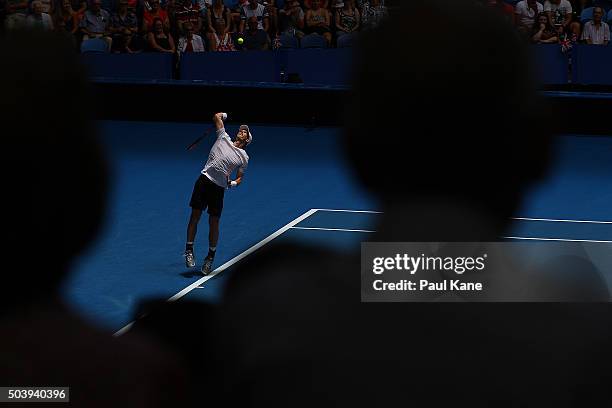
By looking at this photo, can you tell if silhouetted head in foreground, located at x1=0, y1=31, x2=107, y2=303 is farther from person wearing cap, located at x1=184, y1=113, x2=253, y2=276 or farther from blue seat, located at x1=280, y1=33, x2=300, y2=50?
blue seat, located at x1=280, y1=33, x2=300, y2=50

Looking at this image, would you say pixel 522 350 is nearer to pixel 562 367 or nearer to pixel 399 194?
pixel 562 367

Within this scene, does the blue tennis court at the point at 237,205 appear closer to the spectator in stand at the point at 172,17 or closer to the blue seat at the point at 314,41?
Answer: the spectator in stand at the point at 172,17

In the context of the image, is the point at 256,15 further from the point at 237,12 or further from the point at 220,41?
the point at 220,41

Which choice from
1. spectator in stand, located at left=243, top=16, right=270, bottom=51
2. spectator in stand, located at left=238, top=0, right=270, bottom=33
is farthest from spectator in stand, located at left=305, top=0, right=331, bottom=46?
spectator in stand, located at left=243, top=16, right=270, bottom=51

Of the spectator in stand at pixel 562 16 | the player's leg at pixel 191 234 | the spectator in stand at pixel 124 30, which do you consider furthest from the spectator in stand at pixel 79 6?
the player's leg at pixel 191 234

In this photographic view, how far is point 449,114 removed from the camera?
1038 millimetres

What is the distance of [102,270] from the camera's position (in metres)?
13.3

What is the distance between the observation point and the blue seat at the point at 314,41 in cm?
2316

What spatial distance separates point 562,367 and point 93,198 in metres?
0.44

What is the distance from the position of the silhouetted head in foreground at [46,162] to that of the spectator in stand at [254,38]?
22.2 metres

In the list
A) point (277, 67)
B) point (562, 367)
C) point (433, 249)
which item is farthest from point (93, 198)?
point (277, 67)

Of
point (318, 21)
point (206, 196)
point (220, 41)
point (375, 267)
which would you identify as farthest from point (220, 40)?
point (375, 267)

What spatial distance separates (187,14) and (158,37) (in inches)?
28.9

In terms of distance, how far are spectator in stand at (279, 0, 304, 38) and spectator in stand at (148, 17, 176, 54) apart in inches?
93.5
